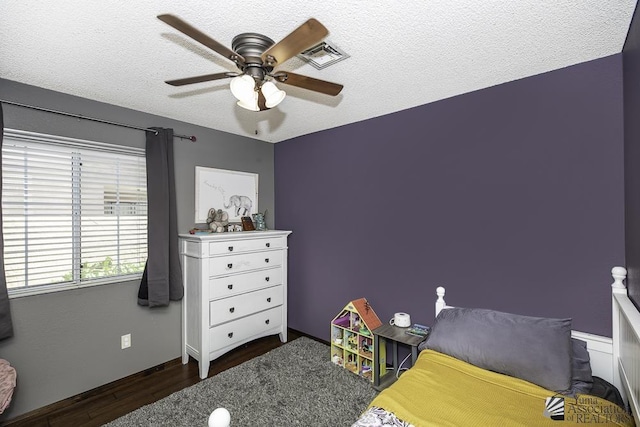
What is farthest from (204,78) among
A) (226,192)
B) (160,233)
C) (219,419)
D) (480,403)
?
(480,403)

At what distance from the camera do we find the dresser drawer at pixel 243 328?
2.91 metres

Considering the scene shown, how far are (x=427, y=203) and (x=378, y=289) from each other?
95cm

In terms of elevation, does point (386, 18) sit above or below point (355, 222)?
above

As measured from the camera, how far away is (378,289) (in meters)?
2.95

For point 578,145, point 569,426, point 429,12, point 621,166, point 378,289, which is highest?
point 429,12

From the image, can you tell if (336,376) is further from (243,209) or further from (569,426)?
(243,209)

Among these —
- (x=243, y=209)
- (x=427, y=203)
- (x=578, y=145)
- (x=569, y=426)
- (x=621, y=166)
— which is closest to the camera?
(x=569, y=426)

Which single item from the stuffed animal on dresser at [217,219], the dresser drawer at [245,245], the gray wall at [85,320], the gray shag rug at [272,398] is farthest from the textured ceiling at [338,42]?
the gray shag rug at [272,398]

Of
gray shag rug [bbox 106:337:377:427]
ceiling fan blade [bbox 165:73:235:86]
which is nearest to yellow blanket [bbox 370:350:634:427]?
gray shag rug [bbox 106:337:377:427]

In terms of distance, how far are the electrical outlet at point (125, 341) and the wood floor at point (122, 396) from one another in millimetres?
286

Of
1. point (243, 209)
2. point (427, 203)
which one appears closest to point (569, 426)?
point (427, 203)

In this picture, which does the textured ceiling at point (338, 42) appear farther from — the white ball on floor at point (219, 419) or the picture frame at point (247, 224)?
the white ball on floor at point (219, 419)

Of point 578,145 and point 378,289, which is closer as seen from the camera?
point 578,145

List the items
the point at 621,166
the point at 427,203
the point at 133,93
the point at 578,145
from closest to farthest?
the point at 621,166, the point at 578,145, the point at 133,93, the point at 427,203
